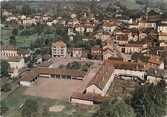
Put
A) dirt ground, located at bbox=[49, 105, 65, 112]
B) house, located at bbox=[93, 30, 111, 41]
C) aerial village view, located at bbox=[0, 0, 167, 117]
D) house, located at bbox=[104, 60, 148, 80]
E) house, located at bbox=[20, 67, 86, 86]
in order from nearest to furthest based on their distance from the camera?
aerial village view, located at bbox=[0, 0, 167, 117], dirt ground, located at bbox=[49, 105, 65, 112], house, located at bbox=[20, 67, 86, 86], house, located at bbox=[104, 60, 148, 80], house, located at bbox=[93, 30, 111, 41]

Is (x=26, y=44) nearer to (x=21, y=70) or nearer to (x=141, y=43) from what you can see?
(x=21, y=70)

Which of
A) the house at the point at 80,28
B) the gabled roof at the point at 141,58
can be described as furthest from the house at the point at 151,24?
the gabled roof at the point at 141,58

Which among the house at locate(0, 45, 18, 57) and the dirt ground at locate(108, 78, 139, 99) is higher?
the house at locate(0, 45, 18, 57)

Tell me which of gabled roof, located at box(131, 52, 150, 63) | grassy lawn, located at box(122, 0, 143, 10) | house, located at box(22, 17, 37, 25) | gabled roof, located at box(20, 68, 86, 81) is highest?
grassy lawn, located at box(122, 0, 143, 10)

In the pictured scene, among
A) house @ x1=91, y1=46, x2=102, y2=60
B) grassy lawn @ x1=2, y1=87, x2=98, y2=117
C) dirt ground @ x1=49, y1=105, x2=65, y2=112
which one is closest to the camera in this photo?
grassy lawn @ x1=2, y1=87, x2=98, y2=117

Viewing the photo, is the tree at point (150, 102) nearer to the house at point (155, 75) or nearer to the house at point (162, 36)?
the house at point (155, 75)

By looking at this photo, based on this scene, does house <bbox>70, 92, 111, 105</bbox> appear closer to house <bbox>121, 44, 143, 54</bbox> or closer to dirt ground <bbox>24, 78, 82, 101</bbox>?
dirt ground <bbox>24, 78, 82, 101</bbox>

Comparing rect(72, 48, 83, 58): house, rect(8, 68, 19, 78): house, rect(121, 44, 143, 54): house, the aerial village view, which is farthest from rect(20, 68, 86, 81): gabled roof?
rect(121, 44, 143, 54): house
